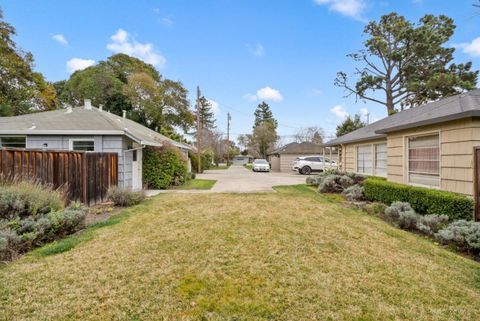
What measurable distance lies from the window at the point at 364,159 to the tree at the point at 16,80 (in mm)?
23182

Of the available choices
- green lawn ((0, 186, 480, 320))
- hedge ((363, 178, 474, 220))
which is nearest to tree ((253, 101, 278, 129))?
hedge ((363, 178, 474, 220))

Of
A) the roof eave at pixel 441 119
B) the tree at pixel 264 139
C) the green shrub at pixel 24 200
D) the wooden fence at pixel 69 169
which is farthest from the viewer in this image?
the tree at pixel 264 139

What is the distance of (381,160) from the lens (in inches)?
412

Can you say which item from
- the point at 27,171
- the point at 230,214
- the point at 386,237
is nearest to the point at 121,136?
the point at 27,171

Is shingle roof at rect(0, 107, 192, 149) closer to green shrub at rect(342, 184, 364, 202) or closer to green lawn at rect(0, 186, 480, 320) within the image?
green lawn at rect(0, 186, 480, 320)

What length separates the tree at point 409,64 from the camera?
19.7m

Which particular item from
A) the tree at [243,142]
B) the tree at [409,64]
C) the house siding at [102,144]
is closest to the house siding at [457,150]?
the house siding at [102,144]

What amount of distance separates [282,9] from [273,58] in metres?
5.21

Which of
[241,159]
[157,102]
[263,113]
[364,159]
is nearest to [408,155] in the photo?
[364,159]

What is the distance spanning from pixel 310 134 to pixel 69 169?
47368 mm

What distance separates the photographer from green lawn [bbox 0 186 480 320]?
2602 mm

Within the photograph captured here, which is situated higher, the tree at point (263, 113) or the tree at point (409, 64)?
the tree at point (263, 113)

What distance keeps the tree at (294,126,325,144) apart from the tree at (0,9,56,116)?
133 ft

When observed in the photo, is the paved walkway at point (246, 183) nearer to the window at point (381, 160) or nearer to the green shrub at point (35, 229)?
the window at point (381, 160)
